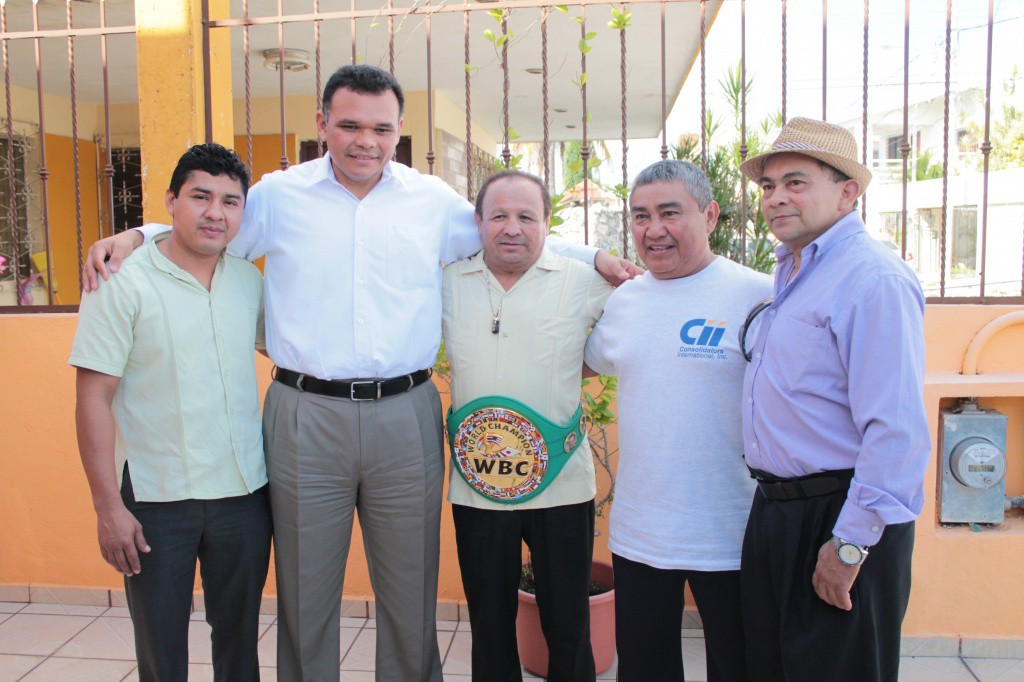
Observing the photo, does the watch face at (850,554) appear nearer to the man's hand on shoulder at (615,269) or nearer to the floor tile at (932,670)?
the man's hand on shoulder at (615,269)

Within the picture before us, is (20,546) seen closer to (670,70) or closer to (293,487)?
(293,487)

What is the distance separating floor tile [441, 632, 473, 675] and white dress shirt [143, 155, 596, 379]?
1.34 m

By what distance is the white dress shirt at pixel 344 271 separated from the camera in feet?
7.26

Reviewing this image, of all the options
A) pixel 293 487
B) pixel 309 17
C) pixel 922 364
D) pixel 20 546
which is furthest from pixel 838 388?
pixel 20 546

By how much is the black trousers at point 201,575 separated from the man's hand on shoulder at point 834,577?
1.46m

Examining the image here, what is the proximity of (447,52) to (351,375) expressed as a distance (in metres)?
5.10

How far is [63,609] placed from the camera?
3.54 m

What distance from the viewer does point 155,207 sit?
339 centimetres

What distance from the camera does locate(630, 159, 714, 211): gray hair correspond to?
6.63 ft

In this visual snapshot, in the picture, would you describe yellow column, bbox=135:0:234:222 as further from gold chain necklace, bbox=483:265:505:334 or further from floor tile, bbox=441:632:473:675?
floor tile, bbox=441:632:473:675

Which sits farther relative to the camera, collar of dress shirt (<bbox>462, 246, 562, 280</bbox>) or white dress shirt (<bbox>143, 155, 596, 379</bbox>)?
collar of dress shirt (<bbox>462, 246, 562, 280</bbox>)

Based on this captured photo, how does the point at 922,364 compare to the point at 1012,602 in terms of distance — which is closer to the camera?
the point at 922,364

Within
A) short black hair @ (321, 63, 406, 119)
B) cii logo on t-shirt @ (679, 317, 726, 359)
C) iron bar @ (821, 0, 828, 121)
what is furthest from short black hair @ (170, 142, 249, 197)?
iron bar @ (821, 0, 828, 121)

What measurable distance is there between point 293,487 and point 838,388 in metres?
1.45
